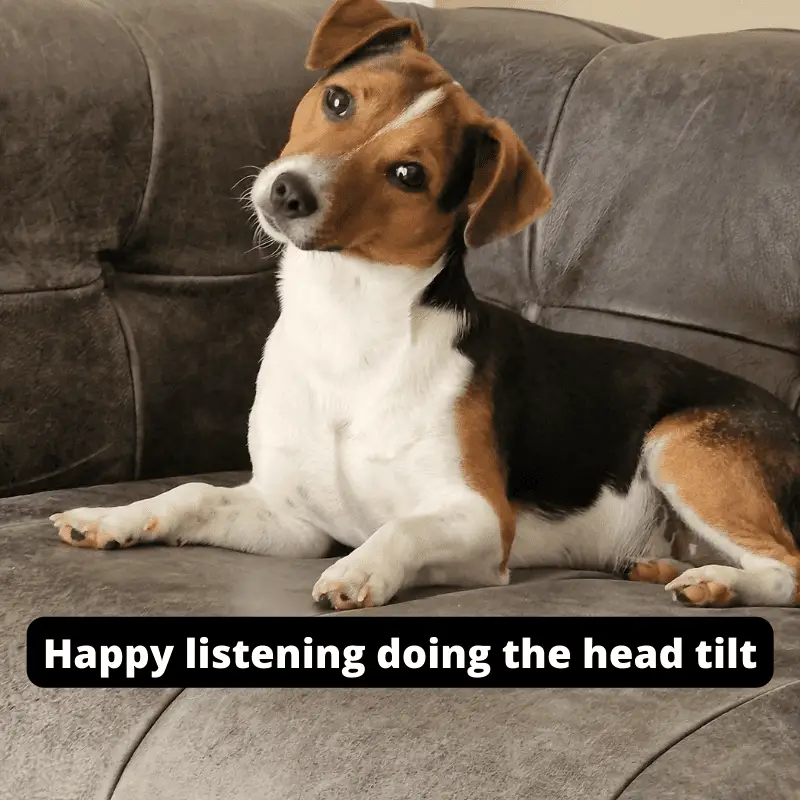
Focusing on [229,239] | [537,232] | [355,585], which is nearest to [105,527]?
[355,585]

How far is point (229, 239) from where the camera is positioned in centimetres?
246

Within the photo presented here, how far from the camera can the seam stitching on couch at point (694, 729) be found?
120 cm

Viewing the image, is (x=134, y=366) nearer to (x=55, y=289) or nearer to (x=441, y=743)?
(x=55, y=289)

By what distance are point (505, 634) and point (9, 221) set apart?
1.25 m

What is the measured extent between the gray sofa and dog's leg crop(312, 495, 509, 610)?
0.15ft

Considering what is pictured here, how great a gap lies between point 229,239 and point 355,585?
105 centimetres

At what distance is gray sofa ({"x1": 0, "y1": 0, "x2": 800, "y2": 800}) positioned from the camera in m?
1.85

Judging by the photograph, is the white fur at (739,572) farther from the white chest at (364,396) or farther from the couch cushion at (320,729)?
the white chest at (364,396)

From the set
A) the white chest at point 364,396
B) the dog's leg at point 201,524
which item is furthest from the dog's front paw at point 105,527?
the white chest at point 364,396

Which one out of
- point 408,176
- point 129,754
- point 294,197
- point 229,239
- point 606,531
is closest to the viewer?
point 129,754

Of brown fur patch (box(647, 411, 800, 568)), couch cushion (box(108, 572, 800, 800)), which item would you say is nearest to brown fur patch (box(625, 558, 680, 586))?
brown fur patch (box(647, 411, 800, 568))

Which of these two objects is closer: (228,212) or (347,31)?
(347,31)

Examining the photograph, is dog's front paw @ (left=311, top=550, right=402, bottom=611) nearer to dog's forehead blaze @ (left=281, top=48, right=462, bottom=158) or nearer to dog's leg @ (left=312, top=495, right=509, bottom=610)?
dog's leg @ (left=312, top=495, right=509, bottom=610)

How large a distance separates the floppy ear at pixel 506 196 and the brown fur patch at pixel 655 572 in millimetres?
628
